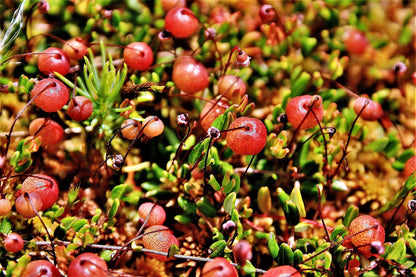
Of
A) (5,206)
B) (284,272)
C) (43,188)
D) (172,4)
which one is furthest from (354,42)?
(5,206)

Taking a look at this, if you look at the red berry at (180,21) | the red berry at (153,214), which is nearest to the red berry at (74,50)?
the red berry at (180,21)

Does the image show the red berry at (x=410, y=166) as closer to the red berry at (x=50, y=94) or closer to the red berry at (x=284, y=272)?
the red berry at (x=284, y=272)

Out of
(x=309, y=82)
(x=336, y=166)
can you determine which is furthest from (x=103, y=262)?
(x=309, y=82)

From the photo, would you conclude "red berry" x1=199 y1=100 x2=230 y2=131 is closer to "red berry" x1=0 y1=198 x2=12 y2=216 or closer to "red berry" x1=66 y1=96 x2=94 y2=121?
"red berry" x1=66 y1=96 x2=94 y2=121

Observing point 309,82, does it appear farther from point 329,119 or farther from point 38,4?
point 38,4

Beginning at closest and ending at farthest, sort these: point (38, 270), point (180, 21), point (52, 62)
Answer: point (38, 270) → point (52, 62) → point (180, 21)

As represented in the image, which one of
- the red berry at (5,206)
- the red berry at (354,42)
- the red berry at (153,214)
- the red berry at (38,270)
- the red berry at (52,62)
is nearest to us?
the red berry at (38,270)

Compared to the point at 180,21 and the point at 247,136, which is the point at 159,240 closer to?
the point at 247,136
